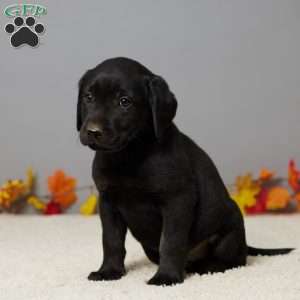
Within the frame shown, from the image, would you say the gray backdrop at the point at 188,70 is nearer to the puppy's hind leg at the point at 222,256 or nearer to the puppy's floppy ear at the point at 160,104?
the puppy's hind leg at the point at 222,256

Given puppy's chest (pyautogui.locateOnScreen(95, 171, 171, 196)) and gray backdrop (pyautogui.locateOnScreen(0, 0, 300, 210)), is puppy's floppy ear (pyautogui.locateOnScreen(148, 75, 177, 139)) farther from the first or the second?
gray backdrop (pyautogui.locateOnScreen(0, 0, 300, 210))

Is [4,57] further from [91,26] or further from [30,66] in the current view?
[91,26]

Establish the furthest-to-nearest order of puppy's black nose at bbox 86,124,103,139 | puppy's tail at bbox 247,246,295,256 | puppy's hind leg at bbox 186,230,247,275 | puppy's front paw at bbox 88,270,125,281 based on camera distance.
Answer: puppy's tail at bbox 247,246,295,256, puppy's hind leg at bbox 186,230,247,275, puppy's front paw at bbox 88,270,125,281, puppy's black nose at bbox 86,124,103,139

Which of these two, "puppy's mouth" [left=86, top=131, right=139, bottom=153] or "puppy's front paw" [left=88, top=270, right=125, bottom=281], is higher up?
"puppy's mouth" [left=86, top=131, right=139, bottom=153]

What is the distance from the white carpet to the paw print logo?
1073 mm

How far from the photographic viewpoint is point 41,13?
364cm

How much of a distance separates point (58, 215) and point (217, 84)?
1130mm

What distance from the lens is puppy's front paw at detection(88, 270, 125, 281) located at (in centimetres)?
199

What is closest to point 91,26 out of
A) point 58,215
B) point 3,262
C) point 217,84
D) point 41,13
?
Answer: point 41,13

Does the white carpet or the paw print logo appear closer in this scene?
the white carpet

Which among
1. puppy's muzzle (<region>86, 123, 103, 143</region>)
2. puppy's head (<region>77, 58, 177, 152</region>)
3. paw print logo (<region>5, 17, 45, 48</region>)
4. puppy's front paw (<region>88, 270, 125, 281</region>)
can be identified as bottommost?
puppy's front paw (<region>88, 270, 125, 281</region>)

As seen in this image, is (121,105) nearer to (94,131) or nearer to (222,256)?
(94,131)

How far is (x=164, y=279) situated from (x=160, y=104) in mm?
508

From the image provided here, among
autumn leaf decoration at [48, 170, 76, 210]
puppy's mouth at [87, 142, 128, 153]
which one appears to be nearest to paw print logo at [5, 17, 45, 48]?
autumn leaf decoration at [48, 170, 76, 210]
